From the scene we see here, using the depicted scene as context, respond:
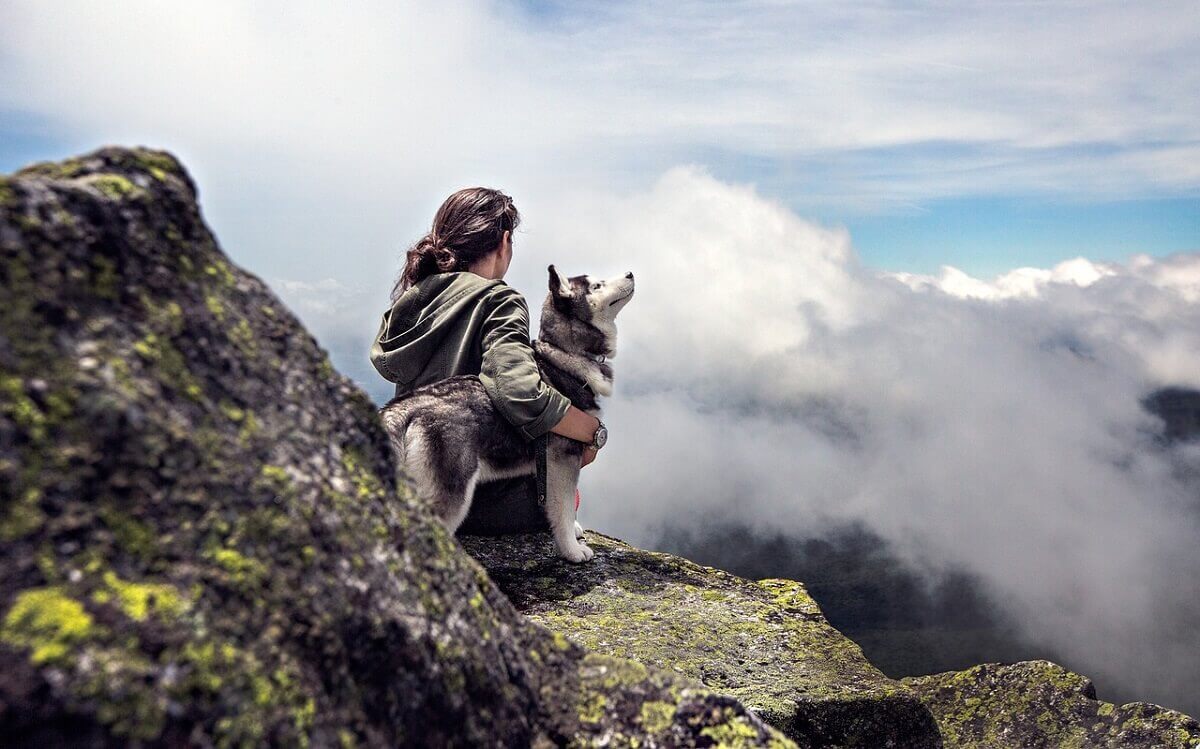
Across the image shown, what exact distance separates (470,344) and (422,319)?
701 millimetres

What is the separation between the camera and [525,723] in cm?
310

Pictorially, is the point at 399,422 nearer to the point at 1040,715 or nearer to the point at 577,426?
the point at 577,426

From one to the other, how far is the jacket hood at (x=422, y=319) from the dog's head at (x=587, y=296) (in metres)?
0.98

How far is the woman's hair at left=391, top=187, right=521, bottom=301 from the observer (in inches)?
350

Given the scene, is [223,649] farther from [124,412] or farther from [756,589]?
[756,589]

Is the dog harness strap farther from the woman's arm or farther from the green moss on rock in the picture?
the green moss on rock

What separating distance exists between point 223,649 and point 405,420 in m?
5.29

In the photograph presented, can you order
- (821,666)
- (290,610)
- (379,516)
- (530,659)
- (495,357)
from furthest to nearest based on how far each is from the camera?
(495,357)
(821,666)
(530,659)
(379,516)
(290,610)

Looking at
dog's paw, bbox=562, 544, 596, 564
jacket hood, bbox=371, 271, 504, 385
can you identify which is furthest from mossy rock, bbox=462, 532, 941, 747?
jacket hood, bbox=371, 271, 504, 385

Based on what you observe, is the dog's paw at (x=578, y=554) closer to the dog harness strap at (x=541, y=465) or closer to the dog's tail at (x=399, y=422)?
the dog harness strap at (x=541, y=465)

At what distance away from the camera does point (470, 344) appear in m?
8.39

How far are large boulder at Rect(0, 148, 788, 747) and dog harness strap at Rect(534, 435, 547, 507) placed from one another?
215 inches

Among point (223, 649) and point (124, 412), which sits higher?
point (124, 412)

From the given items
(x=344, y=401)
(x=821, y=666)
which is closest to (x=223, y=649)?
(x=344, y=401)
